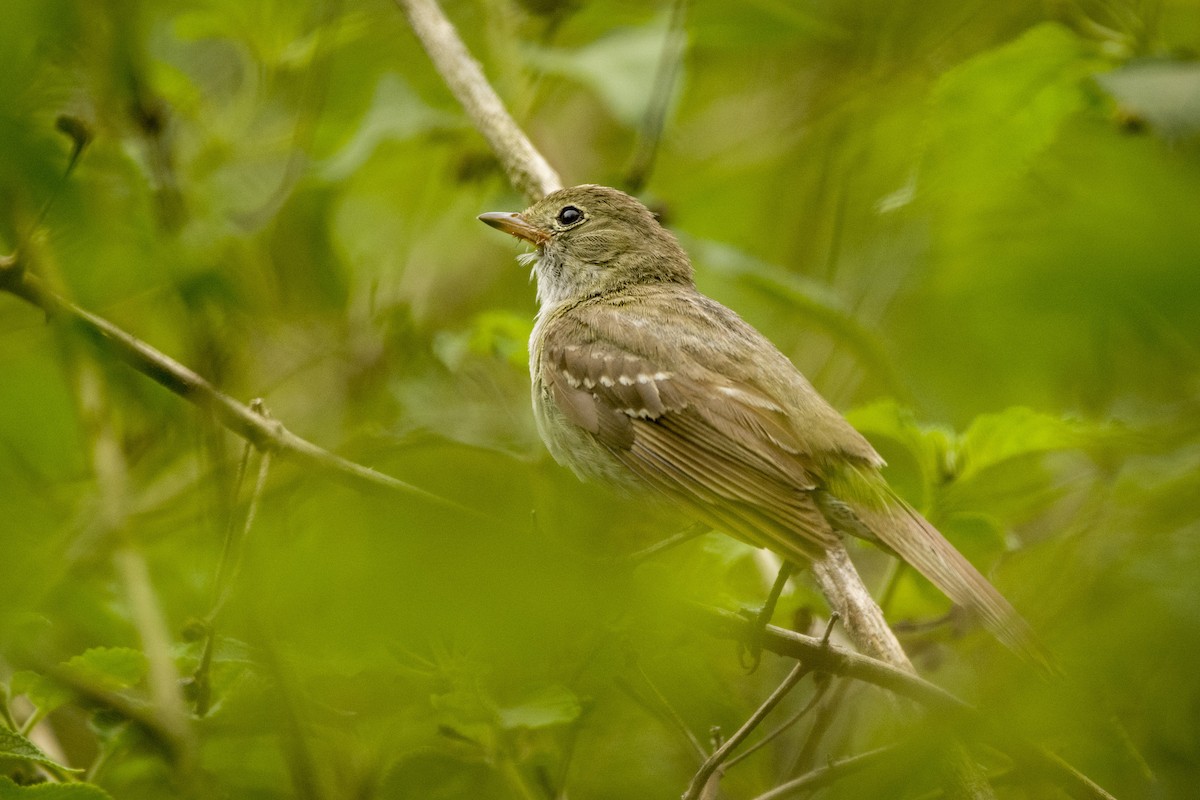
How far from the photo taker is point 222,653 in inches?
88.7

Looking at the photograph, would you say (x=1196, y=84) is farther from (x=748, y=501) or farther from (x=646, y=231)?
(x=646, y=231)

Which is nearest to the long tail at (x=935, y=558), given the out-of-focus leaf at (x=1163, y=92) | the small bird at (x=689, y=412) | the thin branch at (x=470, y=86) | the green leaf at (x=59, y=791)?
the small bird at (x=689, y=412)

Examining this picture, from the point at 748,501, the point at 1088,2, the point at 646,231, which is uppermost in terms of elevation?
the point at 1088,2

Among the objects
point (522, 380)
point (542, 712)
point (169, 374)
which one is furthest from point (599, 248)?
point (542, 712)

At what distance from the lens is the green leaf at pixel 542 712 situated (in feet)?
7.13

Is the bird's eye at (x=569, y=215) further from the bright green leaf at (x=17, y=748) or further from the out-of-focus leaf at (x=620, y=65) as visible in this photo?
the bright green leaf at (x=17, y=748)

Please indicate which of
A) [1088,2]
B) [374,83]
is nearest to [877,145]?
[1088,2]

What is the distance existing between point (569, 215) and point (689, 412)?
1392 mm

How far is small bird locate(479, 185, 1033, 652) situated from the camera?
11.0ft

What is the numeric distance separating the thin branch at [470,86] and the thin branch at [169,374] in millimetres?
1868

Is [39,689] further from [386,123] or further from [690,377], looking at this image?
[690,377]

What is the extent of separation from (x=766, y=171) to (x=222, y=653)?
4378 mm

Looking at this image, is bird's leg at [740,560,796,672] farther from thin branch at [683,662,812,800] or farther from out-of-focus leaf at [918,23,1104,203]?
out-of-focus leaf at [918,23,1104,203]

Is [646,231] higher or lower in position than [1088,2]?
lower
